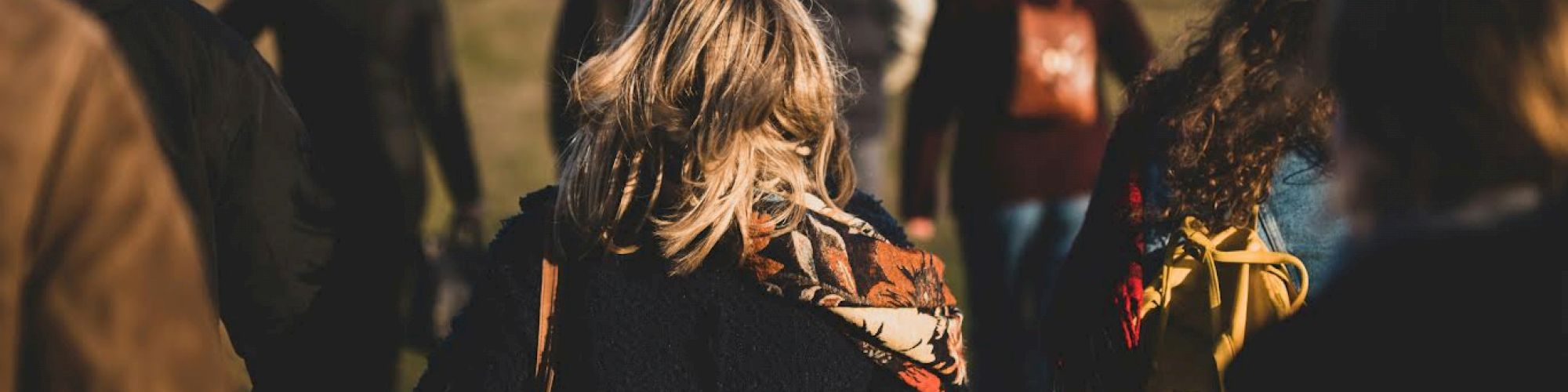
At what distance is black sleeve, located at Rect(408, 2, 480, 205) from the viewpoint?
450 cm

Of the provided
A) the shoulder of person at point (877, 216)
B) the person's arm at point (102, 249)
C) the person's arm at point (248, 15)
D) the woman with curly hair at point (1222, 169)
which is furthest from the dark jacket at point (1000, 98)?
the person's arm at point (102, 249)

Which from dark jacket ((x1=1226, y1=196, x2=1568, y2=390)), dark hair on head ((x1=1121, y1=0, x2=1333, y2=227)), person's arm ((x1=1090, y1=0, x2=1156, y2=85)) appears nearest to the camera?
dark jacket ((x1=1226, y1=196, x2=1568, y2=390))

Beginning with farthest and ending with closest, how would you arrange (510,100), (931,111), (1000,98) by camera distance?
(510,100) < (931,111) < (1000,98)

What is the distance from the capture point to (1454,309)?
1200 mm

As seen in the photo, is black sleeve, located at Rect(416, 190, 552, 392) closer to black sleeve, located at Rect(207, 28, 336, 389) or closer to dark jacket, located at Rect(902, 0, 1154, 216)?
black sleeve, located at Rect(207, 28, 336, 389)

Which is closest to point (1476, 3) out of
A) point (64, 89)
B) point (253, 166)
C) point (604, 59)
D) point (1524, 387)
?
point (1524, 387)

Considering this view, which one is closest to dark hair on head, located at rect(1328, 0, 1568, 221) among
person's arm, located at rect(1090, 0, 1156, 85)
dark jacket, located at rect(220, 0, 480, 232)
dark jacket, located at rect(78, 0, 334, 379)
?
dark jacket, located at rect(78, 0, 334, 379)

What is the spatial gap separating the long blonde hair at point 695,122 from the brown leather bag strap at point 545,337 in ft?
0.33

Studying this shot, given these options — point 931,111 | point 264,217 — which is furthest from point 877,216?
point 931,111

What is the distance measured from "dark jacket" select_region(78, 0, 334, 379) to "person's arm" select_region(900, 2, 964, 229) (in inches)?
85.6

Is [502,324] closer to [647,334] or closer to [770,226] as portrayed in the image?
[647,334]

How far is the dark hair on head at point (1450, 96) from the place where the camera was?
3.90 ft

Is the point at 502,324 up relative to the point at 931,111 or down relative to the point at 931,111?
down

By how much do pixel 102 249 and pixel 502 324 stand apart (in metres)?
1.07
